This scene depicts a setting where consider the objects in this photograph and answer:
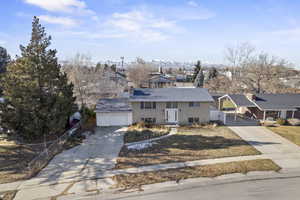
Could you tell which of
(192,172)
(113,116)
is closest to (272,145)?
(192,172)

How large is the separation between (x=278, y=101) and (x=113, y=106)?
73.5ft

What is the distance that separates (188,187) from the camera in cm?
1110

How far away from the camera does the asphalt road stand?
399 inches

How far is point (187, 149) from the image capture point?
54.1 ft

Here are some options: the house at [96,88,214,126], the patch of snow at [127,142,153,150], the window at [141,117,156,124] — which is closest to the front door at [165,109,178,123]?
the house at [96,88,214,126]

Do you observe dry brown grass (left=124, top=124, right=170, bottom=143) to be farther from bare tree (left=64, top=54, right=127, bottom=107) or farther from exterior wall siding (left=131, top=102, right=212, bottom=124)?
bare tree (left=64, top=54, right=127, bottom=107)

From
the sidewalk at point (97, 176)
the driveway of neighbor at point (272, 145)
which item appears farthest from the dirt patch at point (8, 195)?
the driveway of neighbor at point (272, 145)

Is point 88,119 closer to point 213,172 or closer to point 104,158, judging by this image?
point 104,158

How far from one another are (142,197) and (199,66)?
53896mm

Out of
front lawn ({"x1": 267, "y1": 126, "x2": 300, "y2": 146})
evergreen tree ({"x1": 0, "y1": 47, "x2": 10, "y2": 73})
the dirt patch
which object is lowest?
the dirt patch

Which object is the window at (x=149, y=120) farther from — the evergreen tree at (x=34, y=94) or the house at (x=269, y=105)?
the house at (x=269, y=105)

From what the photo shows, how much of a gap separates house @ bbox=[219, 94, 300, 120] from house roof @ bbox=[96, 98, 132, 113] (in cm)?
1469

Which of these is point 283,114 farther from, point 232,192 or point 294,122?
point 232,192

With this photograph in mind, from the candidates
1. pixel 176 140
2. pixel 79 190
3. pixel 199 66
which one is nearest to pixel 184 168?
pixel 176 140
